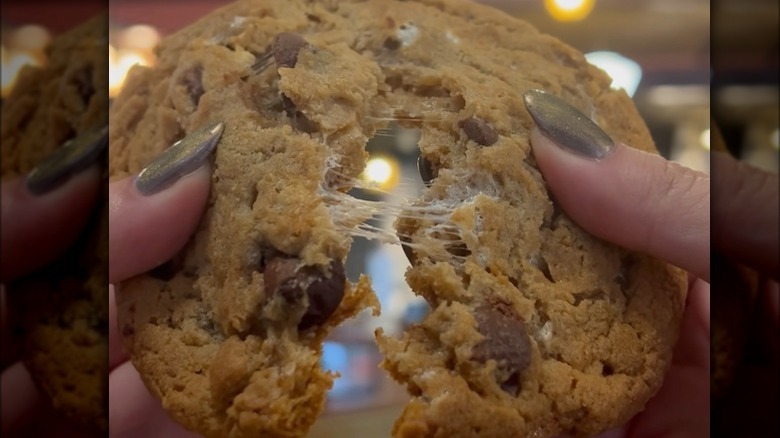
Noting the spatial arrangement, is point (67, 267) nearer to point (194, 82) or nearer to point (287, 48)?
point (194, 82)

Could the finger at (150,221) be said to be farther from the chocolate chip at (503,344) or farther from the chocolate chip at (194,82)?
the chocolate chip at (503,344)

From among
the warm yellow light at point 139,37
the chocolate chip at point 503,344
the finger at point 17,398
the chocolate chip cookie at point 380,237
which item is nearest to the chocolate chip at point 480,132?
the chocolate chip cookie at point 380,237

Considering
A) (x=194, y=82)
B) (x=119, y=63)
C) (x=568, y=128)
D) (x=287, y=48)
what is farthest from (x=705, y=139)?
(x=119, y=63)

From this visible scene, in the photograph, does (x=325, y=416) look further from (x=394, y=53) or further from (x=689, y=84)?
(x=689, y=84)

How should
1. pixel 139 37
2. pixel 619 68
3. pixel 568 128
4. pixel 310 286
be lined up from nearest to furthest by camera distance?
pixel 310 286 → pixel 568 128 → pixel 139 37 → pixel 619 68

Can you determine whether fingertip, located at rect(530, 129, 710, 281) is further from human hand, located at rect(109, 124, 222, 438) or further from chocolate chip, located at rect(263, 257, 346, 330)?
human hand, located at rect(109, 124, 222, 438)

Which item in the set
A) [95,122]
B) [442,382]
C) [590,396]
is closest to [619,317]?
[590,396]
